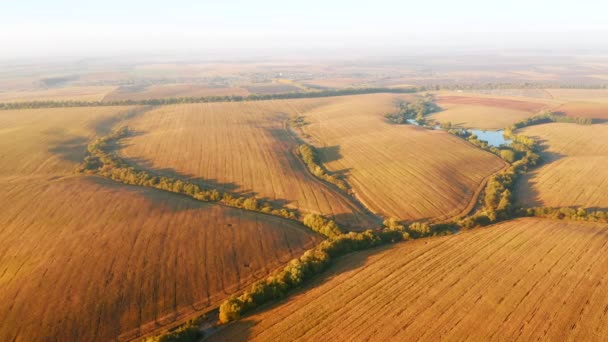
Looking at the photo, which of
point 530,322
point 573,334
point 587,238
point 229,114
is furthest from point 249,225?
point 229,114

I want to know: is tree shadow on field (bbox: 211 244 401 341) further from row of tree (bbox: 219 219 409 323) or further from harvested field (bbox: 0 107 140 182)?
harvested field (bbox: 0 107 140 182)

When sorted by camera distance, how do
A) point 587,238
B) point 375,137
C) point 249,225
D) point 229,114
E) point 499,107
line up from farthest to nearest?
point 499,107, point 229,114, point 375,137, point 249,225, point 587,238

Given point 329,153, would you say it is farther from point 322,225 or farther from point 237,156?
point 322,225

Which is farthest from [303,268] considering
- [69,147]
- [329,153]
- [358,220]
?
[69,147]

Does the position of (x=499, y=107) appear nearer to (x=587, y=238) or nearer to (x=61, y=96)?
(x=587, y=238)

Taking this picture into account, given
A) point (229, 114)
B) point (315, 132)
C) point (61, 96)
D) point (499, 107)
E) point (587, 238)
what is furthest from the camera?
point (61, 96)

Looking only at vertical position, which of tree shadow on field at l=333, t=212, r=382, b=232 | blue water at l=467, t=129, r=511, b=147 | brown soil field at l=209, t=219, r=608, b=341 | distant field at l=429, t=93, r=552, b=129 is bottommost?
tree shadow on field at l=333, t=212, r=382, b=232

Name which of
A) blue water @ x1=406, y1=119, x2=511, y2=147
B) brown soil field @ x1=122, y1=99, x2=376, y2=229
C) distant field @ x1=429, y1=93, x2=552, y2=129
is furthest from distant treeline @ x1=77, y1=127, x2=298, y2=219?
distant field @ x1=429, y1=93, x2=552, y2=129
